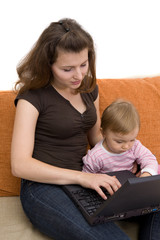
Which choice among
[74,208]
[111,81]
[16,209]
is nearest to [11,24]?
[111,81]

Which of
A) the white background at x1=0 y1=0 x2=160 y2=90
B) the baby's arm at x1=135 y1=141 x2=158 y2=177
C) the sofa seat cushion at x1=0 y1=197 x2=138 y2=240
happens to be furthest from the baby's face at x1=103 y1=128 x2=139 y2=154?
the white background at x1=0 y1=0 x2=160 y2=90

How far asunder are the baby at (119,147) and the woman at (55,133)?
0.09 metres

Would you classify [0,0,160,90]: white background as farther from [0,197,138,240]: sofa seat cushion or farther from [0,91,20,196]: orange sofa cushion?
[0,197,138,240]: sofa seat cushion

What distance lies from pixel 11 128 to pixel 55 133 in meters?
0.31

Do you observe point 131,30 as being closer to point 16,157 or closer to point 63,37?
point 63,37

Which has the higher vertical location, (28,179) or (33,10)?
(33,10)

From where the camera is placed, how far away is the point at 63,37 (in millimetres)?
1308

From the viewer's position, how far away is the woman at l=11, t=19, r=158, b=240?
1.25m

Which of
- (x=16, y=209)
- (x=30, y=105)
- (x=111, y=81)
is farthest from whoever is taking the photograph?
(x=111, y=81)

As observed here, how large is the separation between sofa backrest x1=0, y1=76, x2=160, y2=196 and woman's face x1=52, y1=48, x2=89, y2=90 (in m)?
0.39

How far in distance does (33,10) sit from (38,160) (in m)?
0.93

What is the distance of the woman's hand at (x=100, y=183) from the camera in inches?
49.3

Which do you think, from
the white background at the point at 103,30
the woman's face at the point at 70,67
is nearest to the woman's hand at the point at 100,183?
the woman's face at the point at 70,67

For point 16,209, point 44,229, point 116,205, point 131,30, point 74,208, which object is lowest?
point 16,209
